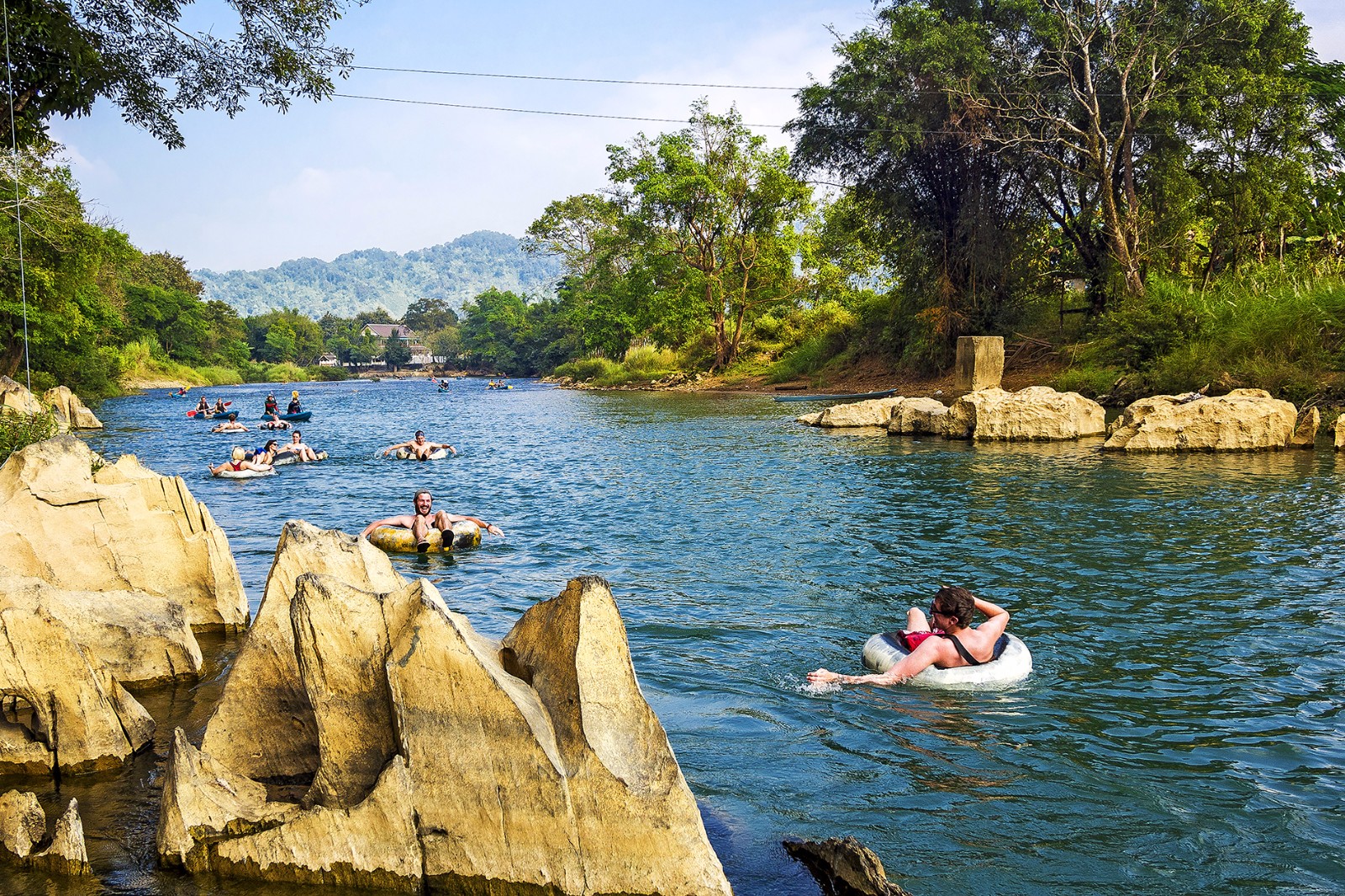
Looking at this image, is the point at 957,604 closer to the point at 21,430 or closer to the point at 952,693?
the point at 952,693

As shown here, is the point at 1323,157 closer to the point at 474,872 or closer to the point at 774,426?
the point at 774,426

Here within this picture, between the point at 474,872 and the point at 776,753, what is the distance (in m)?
2.57

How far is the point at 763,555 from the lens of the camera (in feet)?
40.1

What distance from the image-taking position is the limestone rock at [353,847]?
14.3ft

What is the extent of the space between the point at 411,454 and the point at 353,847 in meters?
19.7

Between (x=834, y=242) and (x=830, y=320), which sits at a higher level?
(x=834, y=242)

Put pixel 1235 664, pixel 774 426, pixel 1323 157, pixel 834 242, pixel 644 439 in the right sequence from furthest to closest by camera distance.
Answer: pixel 834 242, pixel 1323 157, pixel 774 426, pixel 644 439, pixel 1235 664

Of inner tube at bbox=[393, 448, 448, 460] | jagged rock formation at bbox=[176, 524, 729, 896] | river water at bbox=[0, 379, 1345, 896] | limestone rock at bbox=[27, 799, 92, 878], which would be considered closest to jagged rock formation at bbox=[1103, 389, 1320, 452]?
river water at bbox=[0, 379, 1345, 896]

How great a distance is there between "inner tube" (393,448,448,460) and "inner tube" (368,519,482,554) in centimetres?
1058

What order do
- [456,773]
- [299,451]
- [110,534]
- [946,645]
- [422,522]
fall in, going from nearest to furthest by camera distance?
[456,773]
[946,645]
[110,534]
[422,522]
[299,451]

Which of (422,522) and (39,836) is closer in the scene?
(39,836)

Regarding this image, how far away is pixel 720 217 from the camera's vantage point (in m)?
50.9

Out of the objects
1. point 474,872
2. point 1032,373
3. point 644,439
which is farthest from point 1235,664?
point 1032,373

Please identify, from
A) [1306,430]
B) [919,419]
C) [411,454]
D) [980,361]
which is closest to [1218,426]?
[1306,430]
